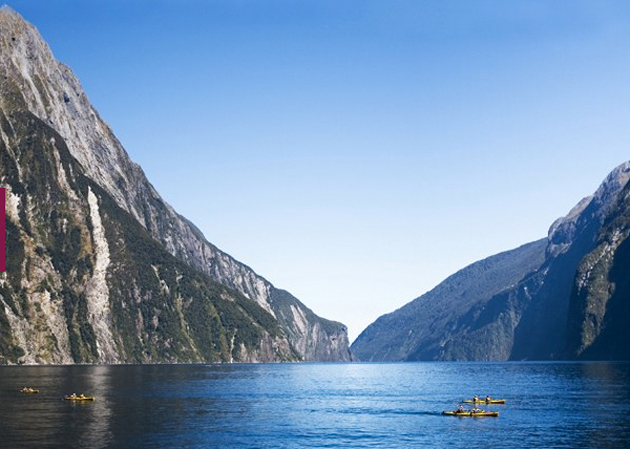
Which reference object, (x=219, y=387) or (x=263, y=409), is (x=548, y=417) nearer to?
(x=263, y=409)

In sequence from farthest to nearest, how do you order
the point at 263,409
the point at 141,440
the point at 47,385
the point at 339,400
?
the point at 47,385, the point at 339,400, the point at 263,409, the point at 141,440

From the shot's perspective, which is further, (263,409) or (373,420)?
(263,409)

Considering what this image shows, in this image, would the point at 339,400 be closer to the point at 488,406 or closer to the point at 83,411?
the point at 488,406

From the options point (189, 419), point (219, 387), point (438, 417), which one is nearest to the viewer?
point (189, 419)

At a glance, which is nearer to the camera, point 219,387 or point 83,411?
point 83,411

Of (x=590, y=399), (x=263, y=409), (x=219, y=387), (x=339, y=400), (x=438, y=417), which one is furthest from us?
(x=219, y=387)

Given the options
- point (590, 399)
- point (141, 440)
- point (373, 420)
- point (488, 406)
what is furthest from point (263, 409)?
point (590, 399)

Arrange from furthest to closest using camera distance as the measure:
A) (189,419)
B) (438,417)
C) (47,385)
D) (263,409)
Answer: (47,385)
(263,409)
(438,417)
(189,419)

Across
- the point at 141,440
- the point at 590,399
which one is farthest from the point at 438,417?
the point at 141,440
